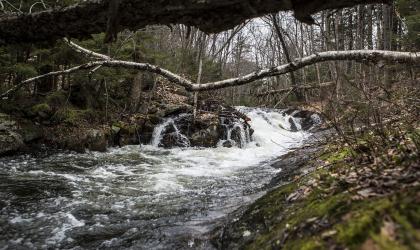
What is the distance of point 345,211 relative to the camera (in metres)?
2.89

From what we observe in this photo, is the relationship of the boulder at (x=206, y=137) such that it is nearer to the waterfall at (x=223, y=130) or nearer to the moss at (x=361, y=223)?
the waterfall at (x=223, y=130)

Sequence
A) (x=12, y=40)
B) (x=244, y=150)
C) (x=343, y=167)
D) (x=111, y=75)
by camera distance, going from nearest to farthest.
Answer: (x=12, y=40)
(x=343, y=167)
(x=111, y=75)
(x=244, y=150)

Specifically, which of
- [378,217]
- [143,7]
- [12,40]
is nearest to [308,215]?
[378,217]

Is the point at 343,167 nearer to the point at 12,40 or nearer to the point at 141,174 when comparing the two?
the point at 12,40

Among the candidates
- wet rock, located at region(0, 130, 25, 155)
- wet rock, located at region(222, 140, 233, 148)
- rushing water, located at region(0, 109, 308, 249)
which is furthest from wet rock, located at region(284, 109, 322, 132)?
wet rock, located at region(0, 130, 25, 155)

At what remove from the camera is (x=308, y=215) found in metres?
3.36

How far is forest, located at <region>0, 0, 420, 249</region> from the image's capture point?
3.11 metres

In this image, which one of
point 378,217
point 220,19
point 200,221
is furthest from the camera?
point 200,221

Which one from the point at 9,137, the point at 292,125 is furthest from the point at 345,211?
the point at 292,125

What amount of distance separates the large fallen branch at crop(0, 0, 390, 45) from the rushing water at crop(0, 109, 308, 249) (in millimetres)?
2544

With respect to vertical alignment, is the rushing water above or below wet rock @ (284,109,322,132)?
below

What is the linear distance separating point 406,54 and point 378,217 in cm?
272

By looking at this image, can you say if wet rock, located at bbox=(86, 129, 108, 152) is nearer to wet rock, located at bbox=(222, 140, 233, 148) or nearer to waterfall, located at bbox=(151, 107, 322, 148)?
waterfall, located at bbox=(151, 107, 322, 148)

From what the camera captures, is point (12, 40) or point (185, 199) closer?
point (12, 40)
